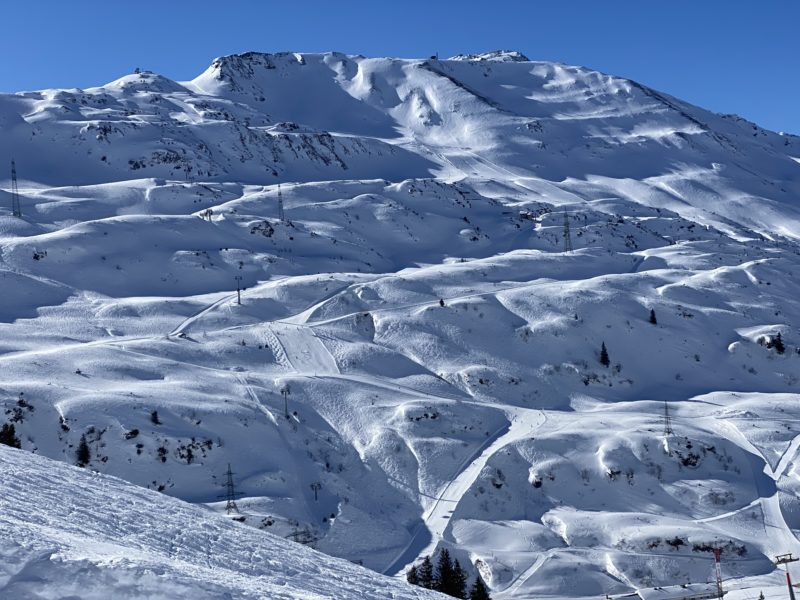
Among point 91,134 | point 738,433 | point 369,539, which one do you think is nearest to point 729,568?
point 738,433

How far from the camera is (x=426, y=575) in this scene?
44.1 meters

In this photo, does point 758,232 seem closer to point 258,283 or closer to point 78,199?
point 258,283

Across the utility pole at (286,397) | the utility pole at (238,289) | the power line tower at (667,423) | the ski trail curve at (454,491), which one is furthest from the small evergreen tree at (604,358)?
the utility pole at (238,289)

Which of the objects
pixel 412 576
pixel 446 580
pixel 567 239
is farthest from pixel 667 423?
pixel 567 239

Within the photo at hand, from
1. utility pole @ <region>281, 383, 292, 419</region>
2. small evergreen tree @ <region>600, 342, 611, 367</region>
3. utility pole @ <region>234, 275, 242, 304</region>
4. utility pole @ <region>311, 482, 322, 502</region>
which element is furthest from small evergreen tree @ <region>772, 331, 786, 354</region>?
utility pole @ <region>234, 275, 242, 304</region>

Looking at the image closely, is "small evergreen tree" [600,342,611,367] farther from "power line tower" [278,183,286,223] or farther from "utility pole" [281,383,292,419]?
"power line tower" [278,183,286,223]

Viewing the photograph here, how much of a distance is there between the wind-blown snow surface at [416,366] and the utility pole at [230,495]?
1.03 metres

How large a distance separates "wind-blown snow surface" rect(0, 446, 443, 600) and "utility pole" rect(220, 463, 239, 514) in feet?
112

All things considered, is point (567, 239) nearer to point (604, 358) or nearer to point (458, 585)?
point (604, 358)

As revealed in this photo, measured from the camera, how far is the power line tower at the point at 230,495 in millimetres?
50125

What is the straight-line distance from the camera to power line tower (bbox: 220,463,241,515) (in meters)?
50.1

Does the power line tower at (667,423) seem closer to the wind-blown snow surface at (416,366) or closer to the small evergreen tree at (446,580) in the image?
the wind-blown snow surface at (416,366)

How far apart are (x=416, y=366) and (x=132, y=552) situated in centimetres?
6863

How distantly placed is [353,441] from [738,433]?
3367 centimetres
